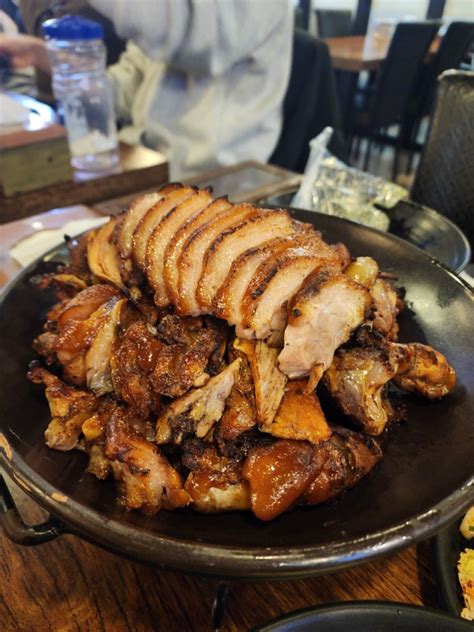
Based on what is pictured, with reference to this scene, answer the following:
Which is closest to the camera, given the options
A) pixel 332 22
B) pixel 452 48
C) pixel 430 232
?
pixel 430 232

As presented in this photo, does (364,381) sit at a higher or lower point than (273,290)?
lower

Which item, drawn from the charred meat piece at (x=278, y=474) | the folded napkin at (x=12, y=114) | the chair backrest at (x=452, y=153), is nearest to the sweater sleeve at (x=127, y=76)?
the folded napkin at (x=12, y=114)

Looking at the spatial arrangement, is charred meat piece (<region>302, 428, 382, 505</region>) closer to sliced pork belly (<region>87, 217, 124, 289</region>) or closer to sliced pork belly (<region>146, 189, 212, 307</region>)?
sliced pork belly (<region>146, 189, 212, 307</region>)

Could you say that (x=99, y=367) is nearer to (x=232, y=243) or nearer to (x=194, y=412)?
(x=194, y=412)

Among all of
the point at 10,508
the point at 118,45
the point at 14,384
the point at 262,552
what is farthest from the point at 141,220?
the point at 118,45

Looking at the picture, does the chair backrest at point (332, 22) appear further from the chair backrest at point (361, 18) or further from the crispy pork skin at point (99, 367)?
the crispy pork skin at point (99, 367)

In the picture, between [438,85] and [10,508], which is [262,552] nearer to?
[10,508]

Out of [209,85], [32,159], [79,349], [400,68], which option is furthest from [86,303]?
[400,68]
